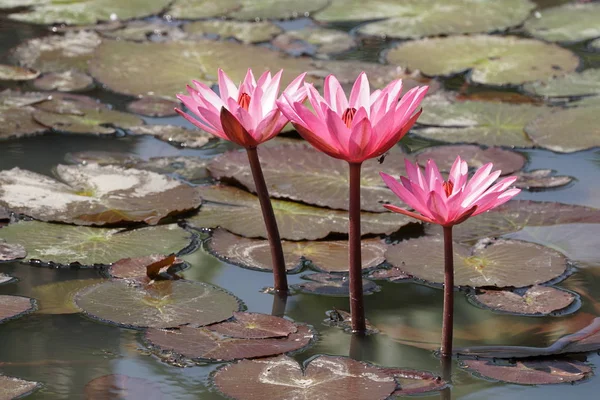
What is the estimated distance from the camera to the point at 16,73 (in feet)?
11.5

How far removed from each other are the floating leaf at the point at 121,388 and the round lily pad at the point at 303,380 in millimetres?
112

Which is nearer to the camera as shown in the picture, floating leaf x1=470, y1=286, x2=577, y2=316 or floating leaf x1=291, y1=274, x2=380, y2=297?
floating leaf x1=470, y1=286, x2=577, y2=316

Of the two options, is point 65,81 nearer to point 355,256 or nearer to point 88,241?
point 88,241

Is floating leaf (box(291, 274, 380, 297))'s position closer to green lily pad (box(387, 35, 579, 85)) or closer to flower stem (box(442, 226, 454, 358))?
flower stem (box(442, 226, 454, 358))

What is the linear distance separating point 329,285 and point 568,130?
130cm

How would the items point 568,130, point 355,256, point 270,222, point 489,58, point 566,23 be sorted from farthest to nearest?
point 566,23
point 489,58
point 568,130
point 270,222
point 355,256

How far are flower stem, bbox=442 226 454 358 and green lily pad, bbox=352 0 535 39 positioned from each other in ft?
8.43

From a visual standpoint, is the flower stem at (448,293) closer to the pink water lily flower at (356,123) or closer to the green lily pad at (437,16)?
the pink water lily flower at (356,123)

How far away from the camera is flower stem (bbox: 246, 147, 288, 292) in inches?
70.0

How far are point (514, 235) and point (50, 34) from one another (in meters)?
2.64

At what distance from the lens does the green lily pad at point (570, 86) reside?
Result: 3.26 m

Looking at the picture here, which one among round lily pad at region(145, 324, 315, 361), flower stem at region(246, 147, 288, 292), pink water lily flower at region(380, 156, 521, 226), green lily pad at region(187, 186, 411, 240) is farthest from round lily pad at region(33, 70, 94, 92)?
pink water lily flower at region(380, 156, 521, 226)

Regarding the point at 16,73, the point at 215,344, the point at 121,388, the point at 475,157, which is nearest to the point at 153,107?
the point at 16,73

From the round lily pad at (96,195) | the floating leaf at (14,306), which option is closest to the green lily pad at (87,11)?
the round lily pad at (96,195)
